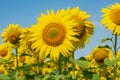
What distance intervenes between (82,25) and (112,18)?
7.88ft

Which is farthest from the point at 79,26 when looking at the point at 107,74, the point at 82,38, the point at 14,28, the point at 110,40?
the point at 107,74

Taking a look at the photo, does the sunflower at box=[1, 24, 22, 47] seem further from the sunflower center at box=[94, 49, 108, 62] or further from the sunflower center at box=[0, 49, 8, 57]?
the sunflower center at box=[94, 49, 108, 62]

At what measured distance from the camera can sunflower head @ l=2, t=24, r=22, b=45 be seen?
22.2ft

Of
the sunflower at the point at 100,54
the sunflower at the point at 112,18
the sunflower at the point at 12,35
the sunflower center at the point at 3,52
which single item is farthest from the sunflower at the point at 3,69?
the sunflower at the point at 112,18

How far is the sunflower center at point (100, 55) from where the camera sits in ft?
31.4

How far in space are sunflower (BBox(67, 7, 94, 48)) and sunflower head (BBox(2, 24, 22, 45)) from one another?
2028 millimetres

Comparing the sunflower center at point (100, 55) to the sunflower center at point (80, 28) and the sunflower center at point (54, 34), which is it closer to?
the sunflower center at point (80, 28)

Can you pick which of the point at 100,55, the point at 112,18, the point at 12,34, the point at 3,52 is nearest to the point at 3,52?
the point at 3,52

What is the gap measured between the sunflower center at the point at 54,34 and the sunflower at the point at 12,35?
6.96 ft

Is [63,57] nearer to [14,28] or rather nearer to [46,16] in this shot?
[46,16]

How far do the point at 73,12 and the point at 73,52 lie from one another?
55 cm

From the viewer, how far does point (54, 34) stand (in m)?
4.61

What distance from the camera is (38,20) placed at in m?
4.70

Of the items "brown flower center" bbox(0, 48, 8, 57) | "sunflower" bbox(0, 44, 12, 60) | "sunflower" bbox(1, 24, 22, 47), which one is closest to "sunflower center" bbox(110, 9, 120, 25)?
"sunflower" bbox(1, 24, 22, 47)
